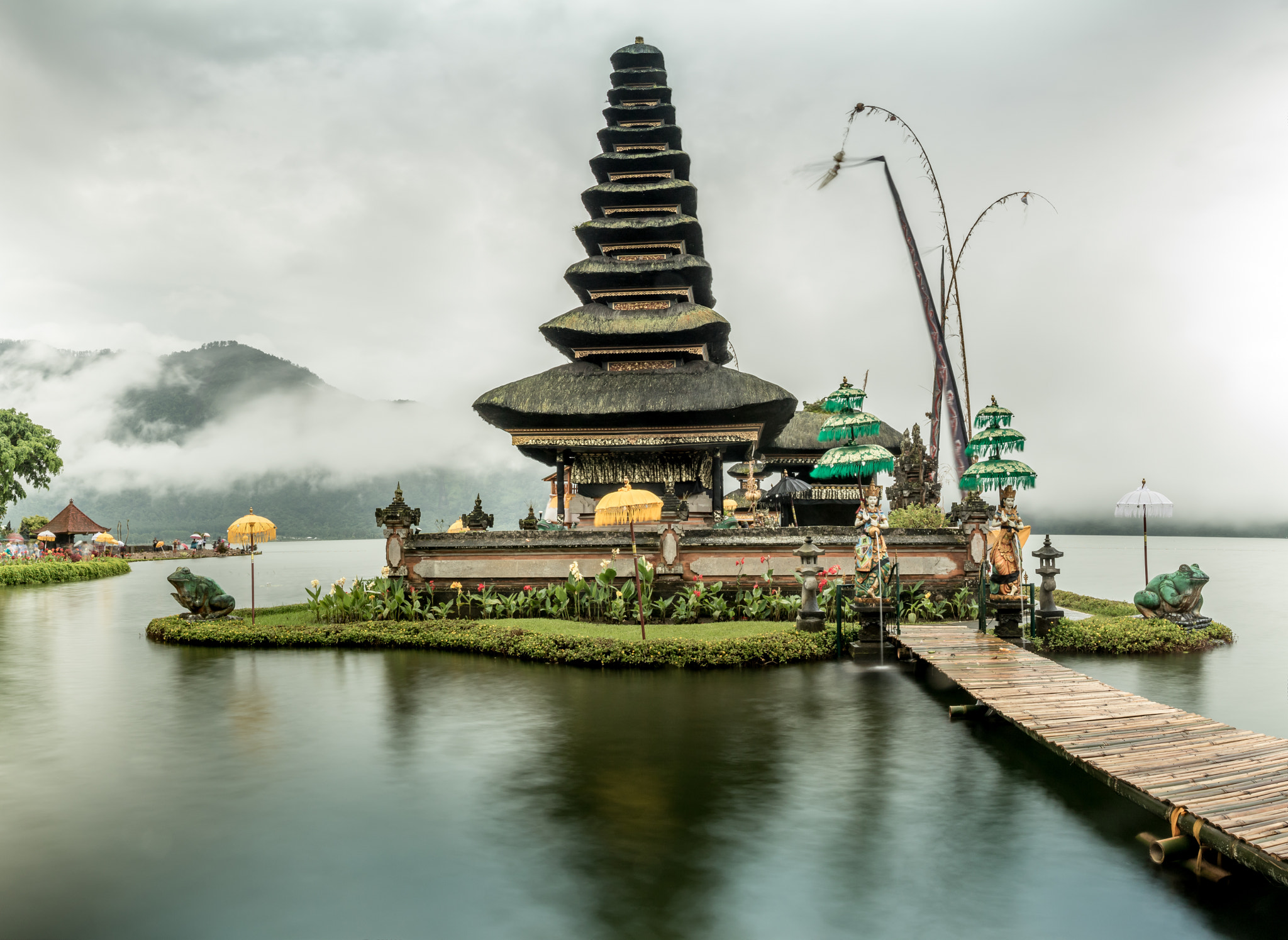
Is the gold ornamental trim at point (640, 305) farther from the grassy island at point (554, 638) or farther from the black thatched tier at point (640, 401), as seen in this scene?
the grassy island at point (554, 638)

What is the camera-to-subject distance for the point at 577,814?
6844 mm

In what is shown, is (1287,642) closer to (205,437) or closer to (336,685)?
(336,685)

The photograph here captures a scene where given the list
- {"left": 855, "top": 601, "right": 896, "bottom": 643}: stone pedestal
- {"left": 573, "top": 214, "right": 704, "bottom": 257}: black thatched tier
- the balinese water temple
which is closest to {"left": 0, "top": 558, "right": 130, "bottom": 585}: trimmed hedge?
the balinese water temple

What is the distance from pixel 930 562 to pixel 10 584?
120ft

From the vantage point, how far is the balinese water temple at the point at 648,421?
18750 millimetres

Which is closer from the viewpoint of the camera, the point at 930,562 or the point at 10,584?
the point at 930,562

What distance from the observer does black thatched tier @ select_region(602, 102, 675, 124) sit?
31.5 m

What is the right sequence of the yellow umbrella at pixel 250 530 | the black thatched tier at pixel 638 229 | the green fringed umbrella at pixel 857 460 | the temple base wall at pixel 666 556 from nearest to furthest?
1. the green fringed umbrella at pixel 857 460
2. the temple base wall at pixel 666 556
3. the yellow umbrella at pixel 250 530
4. the black thatched tier at pixel 638 229

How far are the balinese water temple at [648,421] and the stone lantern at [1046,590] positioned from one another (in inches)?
105

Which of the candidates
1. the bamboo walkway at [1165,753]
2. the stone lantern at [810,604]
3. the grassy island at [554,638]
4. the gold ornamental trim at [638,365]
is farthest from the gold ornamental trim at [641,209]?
the bamboo walkway at [1165,753]

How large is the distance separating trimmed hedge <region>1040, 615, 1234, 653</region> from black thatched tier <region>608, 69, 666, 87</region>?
87.4 ft

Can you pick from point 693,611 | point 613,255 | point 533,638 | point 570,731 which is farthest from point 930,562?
point 613,255

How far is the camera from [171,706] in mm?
11227

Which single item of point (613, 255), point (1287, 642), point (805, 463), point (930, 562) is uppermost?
point (613, 255)
